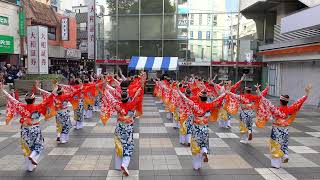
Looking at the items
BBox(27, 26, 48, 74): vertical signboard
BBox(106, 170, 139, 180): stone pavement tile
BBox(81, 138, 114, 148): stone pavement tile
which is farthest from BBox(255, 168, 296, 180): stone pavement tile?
BBox(27, 26, 48, 74): vertical signboard

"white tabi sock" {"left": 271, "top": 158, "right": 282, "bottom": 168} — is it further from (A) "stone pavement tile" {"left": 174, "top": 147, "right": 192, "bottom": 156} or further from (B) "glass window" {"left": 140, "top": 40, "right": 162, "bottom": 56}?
(B) "glass window" {"left": 140, "top": 40, "right": 162, "bottom": 56}

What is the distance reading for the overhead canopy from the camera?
82.5 ft

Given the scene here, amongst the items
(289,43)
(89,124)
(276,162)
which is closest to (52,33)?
(289,43)

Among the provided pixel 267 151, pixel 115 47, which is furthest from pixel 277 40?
pixel 267 151

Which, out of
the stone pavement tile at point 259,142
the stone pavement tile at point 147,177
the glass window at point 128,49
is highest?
the glass window at point 128,49

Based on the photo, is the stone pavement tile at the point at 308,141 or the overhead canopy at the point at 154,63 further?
the overhead canopy at the point at 154,63

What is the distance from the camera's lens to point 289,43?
21266 mm

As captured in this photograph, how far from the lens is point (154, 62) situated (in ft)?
85.5

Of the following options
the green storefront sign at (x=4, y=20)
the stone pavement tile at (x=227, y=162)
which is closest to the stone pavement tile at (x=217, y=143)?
the stone pavement tile at (x=227, y=162)

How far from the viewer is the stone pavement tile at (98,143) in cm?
992

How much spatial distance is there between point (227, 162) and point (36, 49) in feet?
59.6

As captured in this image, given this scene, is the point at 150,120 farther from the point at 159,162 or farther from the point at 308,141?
the point at 159,162

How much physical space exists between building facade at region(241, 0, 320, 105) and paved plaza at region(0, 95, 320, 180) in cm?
658

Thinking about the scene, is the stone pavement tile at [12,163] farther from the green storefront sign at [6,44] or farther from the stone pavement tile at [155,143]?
the green storefront sign at [6,44]
